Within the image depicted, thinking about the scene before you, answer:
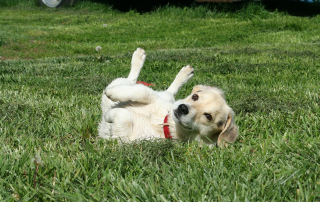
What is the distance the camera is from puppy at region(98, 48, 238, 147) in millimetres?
2779

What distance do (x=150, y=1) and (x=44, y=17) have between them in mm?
6080

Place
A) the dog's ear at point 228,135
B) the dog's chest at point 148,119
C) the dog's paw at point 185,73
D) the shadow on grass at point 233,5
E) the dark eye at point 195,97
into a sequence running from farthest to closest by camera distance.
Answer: the shadow on grass at point 233,5 < the dog's paw at point 185,73 < the dark eye at point 195,97 < the dog's chest at point 148,119 < the dog's ear at point 228,135

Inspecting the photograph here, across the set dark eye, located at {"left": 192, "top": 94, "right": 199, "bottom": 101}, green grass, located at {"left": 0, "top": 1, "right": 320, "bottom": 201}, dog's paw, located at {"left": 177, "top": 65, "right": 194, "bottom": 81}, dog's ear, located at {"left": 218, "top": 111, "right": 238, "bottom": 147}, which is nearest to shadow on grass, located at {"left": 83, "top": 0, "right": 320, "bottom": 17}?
green grass, located at {"left": 0, "top": 1, "right": 320, "bottom": 201}

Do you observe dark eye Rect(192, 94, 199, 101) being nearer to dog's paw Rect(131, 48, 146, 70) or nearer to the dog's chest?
the dog's chest

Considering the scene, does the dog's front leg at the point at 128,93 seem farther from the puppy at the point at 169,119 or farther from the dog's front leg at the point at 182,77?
the dog's front leg at the point at 182,77

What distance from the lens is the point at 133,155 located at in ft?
7.57

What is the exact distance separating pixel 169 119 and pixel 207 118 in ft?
1.22

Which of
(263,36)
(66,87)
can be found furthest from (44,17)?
(66,87)

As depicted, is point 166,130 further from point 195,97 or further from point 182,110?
point 195,97

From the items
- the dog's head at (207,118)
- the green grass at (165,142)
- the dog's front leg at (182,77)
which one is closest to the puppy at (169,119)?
the dog's head at (207,118)

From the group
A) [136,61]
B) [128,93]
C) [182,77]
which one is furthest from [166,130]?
[136,61]

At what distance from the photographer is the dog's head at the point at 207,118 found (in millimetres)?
2748

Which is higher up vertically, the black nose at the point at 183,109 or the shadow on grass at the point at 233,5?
the black nose at the point at 183,109

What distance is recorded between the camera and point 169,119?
295 centimetres
